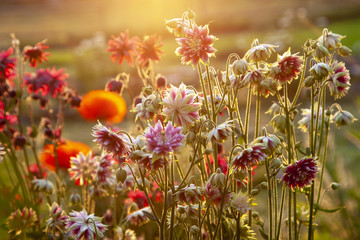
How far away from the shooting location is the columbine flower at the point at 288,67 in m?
1.08

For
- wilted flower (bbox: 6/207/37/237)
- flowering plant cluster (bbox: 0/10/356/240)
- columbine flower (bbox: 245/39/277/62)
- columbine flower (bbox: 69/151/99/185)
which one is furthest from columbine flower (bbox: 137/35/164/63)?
wilted flower (bbox: 6/207/37/237)

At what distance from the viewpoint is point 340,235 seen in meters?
A: 2.36

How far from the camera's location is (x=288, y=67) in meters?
1.08

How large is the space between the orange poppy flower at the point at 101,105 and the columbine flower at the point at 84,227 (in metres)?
0.92

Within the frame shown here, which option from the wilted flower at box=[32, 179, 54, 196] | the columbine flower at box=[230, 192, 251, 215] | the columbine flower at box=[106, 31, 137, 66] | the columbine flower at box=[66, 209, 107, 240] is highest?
the columbine flower at box=[106, 31, 137, 66]

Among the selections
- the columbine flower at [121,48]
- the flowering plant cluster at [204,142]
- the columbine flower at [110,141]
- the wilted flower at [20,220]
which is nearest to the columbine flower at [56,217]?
the flowering plant cluster at [204,142]

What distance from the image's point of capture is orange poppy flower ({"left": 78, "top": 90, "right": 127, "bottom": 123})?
2.01 metres

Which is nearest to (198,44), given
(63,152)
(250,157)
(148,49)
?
(250,157)

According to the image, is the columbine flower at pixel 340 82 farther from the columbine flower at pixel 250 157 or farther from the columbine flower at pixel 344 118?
the columbine flower at pixel 250 157

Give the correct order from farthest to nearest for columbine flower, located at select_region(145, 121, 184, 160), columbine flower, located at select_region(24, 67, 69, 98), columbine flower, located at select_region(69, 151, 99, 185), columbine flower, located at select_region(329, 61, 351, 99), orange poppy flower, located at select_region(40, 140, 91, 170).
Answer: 1. orange poppy flower, located at select_region(40, 140, 91, 170)
2. columbine flower, located at select_region(24, 67, 69, 98)
3. columbine flower, located at select_region(69, 151, 99, 185)
4. columbine flower, located at select_region(329, 61, 351, 99)
5. columbine flower, located at select_region(145, 121, 184, 160)

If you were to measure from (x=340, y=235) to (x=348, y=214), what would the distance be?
12 centimetres

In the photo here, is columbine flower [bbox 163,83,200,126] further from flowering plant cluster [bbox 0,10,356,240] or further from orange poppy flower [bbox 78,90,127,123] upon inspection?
orange poppy flower [bbox 78,90,127,123]

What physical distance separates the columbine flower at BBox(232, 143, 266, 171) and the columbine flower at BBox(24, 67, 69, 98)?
890 mm

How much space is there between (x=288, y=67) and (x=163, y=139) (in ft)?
1.20
